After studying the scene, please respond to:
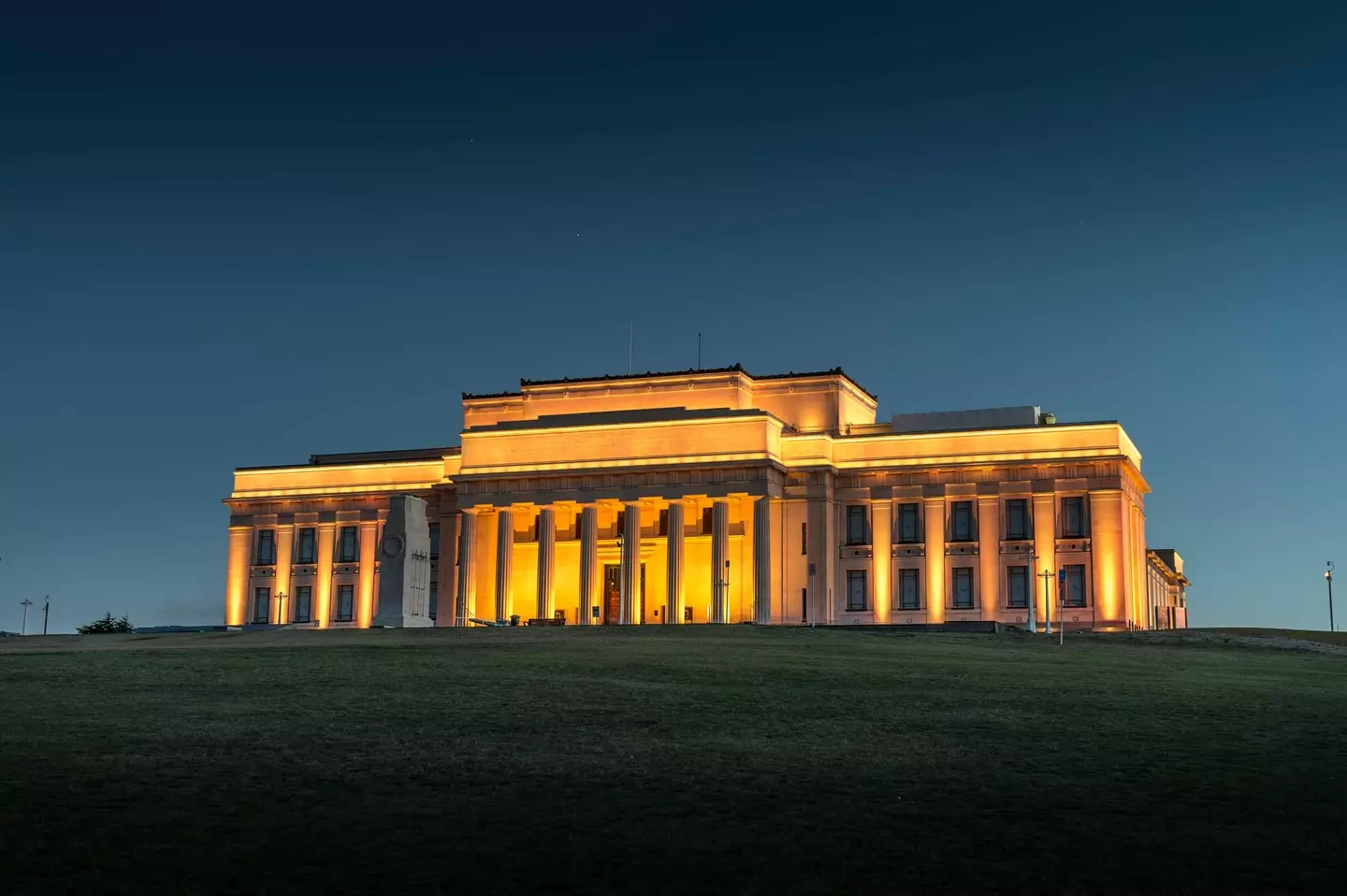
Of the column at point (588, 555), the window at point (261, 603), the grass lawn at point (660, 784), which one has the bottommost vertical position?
the grass lawn at point (660, 784)

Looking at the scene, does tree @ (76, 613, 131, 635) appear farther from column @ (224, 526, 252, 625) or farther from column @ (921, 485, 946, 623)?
column @ (921, 485, 946, 623)

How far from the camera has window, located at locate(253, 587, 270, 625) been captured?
303ft

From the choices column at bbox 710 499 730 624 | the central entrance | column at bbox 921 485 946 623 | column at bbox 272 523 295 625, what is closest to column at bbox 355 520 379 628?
column at bbox 272 523 295 625

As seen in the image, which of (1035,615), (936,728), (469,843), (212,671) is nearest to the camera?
(469,843)

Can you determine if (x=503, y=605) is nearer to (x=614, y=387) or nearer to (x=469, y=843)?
(x=614, y=387)

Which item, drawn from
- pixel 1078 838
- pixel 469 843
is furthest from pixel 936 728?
pixel 469 843

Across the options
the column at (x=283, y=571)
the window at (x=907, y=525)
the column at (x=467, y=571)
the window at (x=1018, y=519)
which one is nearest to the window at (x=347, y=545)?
the column at (x=283, y=571)

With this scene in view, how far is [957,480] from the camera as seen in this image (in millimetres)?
80938

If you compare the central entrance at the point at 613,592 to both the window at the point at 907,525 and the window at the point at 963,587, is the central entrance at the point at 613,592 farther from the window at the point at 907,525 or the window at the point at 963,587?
the window at the point at 963,587

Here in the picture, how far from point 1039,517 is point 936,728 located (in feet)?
194

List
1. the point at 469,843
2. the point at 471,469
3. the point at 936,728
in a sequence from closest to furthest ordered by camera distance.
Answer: the point at 469,843 → the point at 936,728 → the point at 471,469

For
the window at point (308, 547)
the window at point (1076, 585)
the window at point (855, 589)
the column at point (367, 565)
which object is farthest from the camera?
the window at point (308, 547)

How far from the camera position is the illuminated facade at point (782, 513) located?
258ft

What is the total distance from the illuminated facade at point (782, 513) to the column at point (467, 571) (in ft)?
0.35
